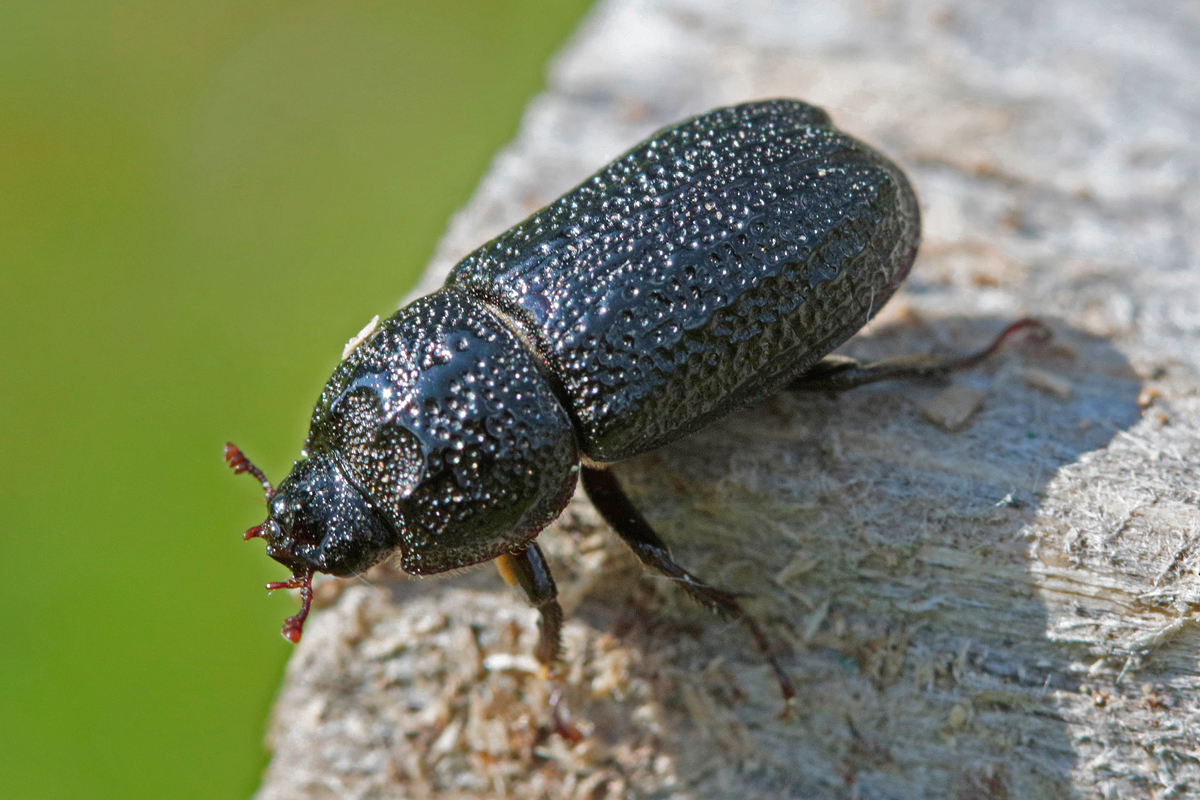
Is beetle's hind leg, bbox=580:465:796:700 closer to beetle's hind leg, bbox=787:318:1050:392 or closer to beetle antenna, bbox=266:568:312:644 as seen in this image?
beetle's hind leg, bbox=787:318:1050:392

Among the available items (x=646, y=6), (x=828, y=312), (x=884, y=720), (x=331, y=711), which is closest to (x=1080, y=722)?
(x=884, y=720)

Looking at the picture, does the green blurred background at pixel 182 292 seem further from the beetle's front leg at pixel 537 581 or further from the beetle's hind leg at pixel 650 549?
the beetle's hind leg at pixel 650 549

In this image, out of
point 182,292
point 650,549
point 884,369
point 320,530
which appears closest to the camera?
point 320,530

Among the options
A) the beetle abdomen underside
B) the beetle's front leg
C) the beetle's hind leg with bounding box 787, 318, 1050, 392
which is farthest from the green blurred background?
the beetle's hind leg with bounding box 787, 318, 1050, 392

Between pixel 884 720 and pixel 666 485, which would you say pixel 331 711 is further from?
pixel 884 720

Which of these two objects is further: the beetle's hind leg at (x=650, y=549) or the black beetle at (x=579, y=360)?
the beetle's hind leg at (x=650, y=549)

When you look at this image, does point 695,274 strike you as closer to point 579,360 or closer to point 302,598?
point 579,360

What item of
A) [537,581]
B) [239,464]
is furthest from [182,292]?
[537,581]

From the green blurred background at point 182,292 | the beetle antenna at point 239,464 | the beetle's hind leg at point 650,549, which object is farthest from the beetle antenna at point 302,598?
the green blurred background at point 182,292
